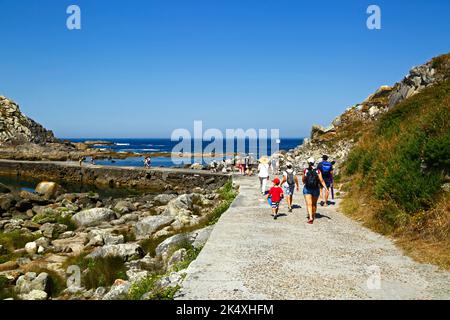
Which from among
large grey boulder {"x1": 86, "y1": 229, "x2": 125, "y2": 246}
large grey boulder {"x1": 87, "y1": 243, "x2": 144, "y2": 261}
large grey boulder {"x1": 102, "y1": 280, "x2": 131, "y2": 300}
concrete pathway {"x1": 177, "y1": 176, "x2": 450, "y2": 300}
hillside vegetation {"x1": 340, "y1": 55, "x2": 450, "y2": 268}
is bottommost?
large grey boulder {"x1": 86, "y1": 229, "x2": 125, "y2": 246}

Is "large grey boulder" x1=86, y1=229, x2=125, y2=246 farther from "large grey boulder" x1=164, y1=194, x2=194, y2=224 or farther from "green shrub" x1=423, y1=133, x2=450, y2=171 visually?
"green shrub" x1=423, y1=133, x2=450, y2=171

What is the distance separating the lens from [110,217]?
59.7ft

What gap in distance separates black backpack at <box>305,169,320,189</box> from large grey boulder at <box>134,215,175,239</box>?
20.1 ft

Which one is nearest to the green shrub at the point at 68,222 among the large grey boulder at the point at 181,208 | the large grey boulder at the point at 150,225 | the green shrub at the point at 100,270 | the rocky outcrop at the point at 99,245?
the rocky outcrop at the point at 99,245

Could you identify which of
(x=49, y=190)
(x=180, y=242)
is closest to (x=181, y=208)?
(x=180, y=242)

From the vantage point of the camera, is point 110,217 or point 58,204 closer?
point 110,217

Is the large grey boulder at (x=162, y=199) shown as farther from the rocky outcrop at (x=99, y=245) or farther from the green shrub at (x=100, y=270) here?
the green shrub at (x=100, y=270)

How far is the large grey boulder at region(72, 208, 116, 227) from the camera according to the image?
17375mm

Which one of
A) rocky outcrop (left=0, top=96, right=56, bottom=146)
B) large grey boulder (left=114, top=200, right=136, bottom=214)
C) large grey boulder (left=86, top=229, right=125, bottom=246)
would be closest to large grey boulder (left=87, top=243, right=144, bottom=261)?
large grey boulder (left=86, top=229, right=125, bottom=246)

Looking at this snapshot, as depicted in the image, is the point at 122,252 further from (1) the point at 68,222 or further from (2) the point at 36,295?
(1) the point at 68,222
